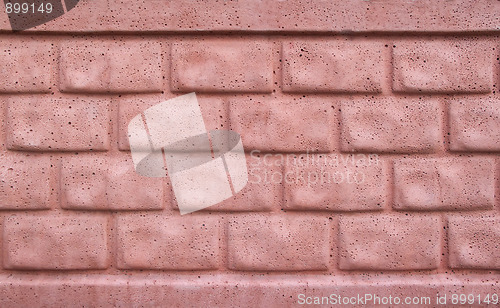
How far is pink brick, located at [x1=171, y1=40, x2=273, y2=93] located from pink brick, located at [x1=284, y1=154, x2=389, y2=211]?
0.65ft

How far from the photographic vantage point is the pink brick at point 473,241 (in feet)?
2.43

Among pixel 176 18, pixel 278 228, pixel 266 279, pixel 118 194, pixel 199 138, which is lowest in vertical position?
pixel 266 279

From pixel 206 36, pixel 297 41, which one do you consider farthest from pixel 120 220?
pixel 297 41

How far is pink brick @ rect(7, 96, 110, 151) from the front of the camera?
0.74m

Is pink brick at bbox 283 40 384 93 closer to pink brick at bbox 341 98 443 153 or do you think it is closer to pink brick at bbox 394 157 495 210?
pink brick at bbox 341 98 443 153

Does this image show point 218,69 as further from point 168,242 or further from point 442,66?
point 442,66

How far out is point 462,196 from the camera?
0.74m

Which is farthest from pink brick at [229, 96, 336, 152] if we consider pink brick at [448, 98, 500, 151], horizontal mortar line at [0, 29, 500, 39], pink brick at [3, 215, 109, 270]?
pink brick at [3, 215, 109, 270]

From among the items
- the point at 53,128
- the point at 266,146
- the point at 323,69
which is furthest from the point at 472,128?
the point at 53,128

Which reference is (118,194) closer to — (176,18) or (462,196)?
(176,18)

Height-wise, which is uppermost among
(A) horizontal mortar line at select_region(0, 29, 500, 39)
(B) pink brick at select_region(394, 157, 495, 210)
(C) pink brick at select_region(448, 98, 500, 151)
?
(A) horizontal mortar line at select_region(0, 29, 500, 39)

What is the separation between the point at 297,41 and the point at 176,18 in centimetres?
29

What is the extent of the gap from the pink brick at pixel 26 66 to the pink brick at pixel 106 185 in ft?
0.63

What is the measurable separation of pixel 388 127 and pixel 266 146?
11.3 inches
